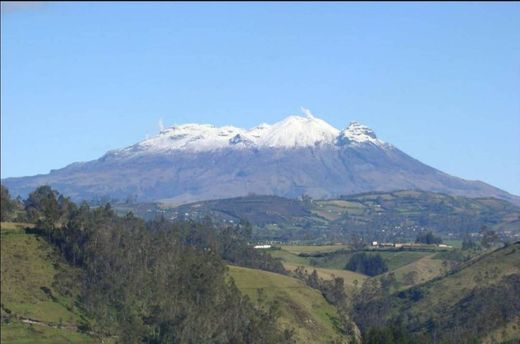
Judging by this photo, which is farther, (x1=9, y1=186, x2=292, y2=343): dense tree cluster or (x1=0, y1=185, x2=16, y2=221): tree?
(x1=0, y1=185, x2=16, y2=221): tree

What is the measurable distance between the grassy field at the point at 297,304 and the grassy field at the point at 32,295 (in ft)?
115

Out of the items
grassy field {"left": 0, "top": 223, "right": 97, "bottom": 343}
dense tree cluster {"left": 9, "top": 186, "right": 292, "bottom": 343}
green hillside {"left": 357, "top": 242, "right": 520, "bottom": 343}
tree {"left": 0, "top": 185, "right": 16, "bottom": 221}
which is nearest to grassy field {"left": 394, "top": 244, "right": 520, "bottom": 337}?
green hillside {"left": 357, "top": 242, "right": 520, "bottom": 343}

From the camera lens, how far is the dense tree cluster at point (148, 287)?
14125 cm

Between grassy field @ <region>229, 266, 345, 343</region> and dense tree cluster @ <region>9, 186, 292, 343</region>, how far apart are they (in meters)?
3.77

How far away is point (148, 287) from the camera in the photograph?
152250 mm

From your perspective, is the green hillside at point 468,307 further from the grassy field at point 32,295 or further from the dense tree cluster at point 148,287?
the grassy field at point 32,295

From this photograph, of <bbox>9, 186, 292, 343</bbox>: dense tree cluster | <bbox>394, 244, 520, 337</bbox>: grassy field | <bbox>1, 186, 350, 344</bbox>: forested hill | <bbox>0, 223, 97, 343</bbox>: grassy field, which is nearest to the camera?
<bbox>0, 223, 97, 343</bbox>: grassy field

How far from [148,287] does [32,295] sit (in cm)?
1937

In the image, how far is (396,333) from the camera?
144000mm

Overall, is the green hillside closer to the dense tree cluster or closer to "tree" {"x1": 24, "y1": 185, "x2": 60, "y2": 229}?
the dense tree cluster

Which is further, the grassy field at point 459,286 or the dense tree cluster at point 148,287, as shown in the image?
the grassy field at point 459,286

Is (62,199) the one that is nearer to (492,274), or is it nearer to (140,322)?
(140,322)

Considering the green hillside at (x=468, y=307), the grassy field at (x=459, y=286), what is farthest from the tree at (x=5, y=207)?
the grassy field at (x=459, y=286)

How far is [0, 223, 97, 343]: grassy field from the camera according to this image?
129625mm
